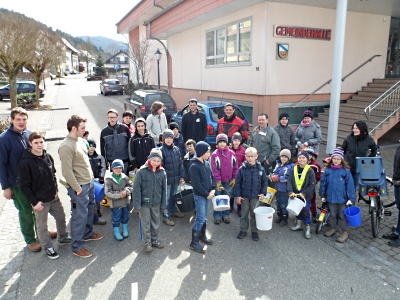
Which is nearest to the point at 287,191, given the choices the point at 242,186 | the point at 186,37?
the point at 242,186

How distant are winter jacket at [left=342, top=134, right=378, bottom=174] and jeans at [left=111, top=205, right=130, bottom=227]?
394 cm

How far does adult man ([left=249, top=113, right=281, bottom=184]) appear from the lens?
5879 millimetres

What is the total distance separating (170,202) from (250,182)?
157 cm

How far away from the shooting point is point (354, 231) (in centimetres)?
505

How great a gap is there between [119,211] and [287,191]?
274 centimetres

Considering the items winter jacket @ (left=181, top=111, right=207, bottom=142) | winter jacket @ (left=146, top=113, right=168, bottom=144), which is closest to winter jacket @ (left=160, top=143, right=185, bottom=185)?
winter jacket @ (left=146, top=113, right=168, bottom=144)

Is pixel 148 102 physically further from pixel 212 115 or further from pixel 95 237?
pixel 95 237

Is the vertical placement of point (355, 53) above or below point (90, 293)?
above

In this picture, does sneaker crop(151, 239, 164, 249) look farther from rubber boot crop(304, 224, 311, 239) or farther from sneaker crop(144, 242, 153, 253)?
rubber boot crop(304, 224, 311, 239)

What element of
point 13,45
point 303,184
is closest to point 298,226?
point 303,184

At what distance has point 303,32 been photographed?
11.0 meters

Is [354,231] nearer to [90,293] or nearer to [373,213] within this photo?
[373,213]

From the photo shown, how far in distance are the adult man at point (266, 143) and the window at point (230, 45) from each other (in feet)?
20.9

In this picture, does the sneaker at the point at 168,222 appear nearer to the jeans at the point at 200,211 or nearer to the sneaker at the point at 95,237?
the jeans at the point at 200,211
